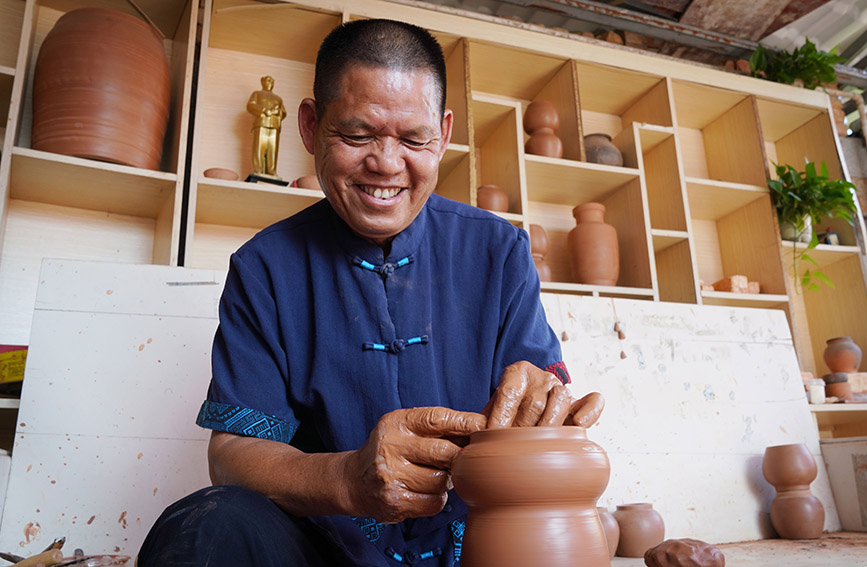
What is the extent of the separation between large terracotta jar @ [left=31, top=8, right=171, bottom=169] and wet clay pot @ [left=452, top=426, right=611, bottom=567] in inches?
92.8

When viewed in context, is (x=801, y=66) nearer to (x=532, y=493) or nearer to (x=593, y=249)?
(x=593, y=249)

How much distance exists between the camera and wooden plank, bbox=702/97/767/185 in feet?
13.5

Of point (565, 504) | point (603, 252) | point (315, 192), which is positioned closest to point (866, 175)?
point (603, 252)

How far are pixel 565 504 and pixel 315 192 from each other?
7.19 ft

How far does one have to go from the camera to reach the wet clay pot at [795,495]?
8.91 ft

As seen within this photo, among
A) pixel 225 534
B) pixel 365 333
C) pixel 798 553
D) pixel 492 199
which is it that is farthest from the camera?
pixel 492 199

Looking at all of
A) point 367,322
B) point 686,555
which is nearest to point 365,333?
point 367,322

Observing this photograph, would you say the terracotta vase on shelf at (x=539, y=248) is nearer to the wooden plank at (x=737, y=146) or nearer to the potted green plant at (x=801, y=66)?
the wooden plank at (x=737, y=146)

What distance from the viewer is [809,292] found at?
4430 millimetres

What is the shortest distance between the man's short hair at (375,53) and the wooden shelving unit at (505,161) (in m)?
1.52

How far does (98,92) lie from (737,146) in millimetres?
3708

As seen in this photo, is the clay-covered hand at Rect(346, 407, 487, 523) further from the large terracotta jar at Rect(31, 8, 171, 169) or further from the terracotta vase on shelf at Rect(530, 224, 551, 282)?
the terracotta vase on shelf at Rect(530, 224, 551, 282)

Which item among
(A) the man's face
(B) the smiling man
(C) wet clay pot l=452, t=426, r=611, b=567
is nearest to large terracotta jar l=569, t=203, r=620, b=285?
(B) the smiling man

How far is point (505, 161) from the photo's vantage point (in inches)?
142
